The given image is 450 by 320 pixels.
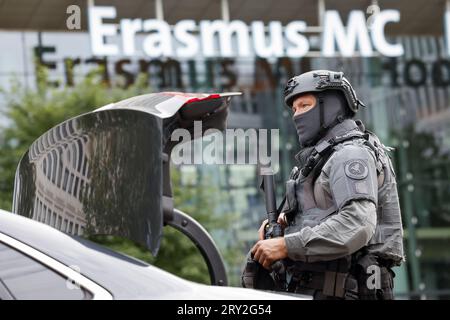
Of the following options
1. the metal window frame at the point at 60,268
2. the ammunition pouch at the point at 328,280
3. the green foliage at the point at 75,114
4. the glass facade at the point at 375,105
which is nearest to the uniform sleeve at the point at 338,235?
the ammunition pouch at the point at 328,280

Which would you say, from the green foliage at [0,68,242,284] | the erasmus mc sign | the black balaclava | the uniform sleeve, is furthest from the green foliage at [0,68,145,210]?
the uniform sleeve

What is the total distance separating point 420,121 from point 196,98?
19243 millimetres

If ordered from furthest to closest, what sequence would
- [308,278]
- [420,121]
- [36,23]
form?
[420,121]
[36,23]
[308,278]

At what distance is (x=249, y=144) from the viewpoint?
451cm

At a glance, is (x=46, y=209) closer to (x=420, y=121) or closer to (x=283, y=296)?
(x=283, y=296)

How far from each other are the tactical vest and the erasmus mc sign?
1624 cm

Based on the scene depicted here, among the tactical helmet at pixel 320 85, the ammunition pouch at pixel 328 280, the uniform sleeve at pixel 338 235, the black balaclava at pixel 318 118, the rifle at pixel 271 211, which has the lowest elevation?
the ammunition pouch at pixel 328 280

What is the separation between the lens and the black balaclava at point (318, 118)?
4.50 meters

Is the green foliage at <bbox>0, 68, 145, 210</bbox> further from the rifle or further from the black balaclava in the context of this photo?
the black balaclava

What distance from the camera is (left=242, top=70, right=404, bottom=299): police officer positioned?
163 inches

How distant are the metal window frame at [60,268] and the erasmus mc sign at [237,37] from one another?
1754 centimetres

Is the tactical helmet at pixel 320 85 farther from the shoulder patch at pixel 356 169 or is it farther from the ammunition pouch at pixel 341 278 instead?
the ammunition pouch at pixel 341 278

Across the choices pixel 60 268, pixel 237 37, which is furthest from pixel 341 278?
pixel 237 37
